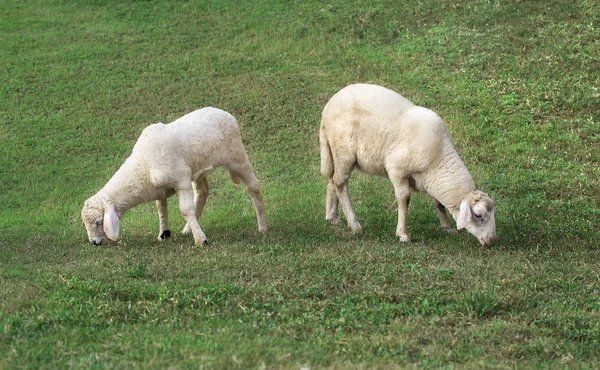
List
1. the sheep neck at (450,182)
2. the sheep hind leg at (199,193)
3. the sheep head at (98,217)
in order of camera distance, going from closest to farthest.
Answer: the sheep head at (98,217)
the sheep neck at (450,182)
the sheep hind leg at (199,193)

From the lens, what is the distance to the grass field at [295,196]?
630cm

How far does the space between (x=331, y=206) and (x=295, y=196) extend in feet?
4.49

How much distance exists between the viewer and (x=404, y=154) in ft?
33.9

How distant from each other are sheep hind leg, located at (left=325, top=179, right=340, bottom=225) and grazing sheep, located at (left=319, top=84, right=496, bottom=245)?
1.49 ft

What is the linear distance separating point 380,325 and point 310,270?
5.66ft

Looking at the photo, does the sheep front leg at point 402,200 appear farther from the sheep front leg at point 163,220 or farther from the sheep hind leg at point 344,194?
the sheep front leg at point 163,220

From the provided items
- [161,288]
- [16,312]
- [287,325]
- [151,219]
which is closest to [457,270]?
[287,325]

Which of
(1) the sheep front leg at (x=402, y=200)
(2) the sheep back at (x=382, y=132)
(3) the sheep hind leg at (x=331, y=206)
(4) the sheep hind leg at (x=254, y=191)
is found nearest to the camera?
(2) the sheep back at (x=382, y=132)

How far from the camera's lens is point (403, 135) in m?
10.4

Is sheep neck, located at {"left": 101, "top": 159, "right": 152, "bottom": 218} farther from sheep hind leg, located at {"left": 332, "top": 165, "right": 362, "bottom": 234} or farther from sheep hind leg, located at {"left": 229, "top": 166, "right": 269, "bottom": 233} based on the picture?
sheep hind leg, located at {"left": 332, "top": 165, "right": 362, "bottom": 234}

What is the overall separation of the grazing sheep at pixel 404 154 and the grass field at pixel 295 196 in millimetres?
415

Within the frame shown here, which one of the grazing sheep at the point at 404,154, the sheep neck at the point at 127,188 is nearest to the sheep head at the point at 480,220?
the grazing sheep at the point at 404,154

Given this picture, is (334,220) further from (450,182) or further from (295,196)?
(450,182)

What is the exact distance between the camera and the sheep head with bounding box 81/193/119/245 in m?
9.88
